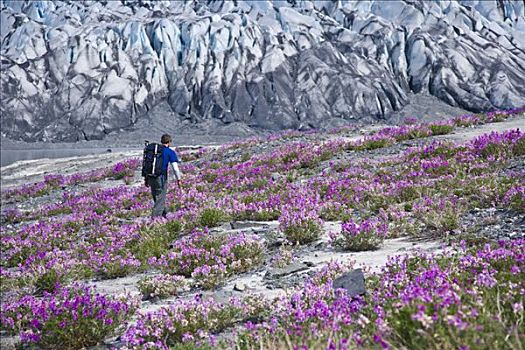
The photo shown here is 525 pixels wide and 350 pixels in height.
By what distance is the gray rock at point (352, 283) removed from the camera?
5086mm

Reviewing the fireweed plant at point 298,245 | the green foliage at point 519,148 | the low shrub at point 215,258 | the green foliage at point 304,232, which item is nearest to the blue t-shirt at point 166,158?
the fireweed plant at point 298,245

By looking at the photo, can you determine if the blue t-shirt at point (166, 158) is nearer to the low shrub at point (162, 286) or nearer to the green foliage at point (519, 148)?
the low shrub at point (162, 286)

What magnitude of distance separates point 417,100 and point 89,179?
173298 mm

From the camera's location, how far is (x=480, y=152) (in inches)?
539

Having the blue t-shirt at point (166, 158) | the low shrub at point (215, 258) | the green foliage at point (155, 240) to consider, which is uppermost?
the blue t-shirt at point (166, 158)

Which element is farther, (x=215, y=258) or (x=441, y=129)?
(x=441, y=129)

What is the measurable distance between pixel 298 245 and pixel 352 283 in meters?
3.93

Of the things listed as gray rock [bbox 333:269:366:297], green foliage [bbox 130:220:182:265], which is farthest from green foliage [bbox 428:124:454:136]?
gray rock [bbox 333:269:366:297]

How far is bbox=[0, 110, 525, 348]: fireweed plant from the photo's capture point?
3518 millimetres

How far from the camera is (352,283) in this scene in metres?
5.23

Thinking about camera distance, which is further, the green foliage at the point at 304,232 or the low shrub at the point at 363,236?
the green foliage at the point at 304,232

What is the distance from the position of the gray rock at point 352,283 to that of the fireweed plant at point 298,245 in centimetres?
13

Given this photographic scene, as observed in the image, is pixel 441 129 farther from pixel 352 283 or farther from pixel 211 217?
pixel 352 283

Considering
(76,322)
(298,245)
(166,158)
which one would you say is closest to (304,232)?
(298,245)
